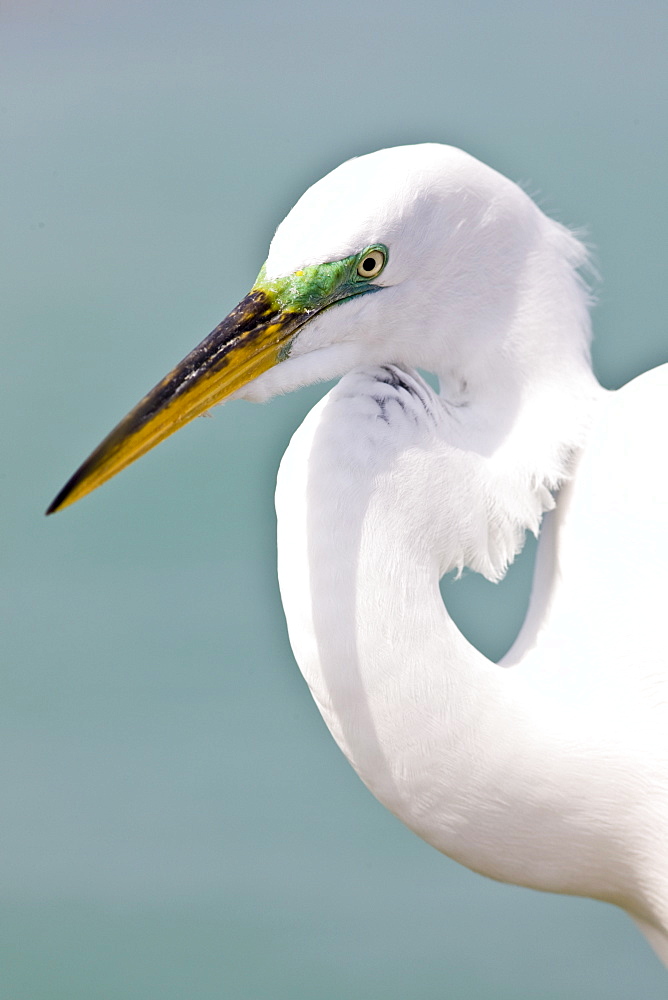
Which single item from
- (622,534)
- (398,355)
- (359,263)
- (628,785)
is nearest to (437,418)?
(398,355)

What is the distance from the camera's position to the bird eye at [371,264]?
1.25 m

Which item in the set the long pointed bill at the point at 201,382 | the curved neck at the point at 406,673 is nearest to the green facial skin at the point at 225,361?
the long pointed bill at the point at 201,382

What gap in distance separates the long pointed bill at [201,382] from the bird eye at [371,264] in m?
0.06

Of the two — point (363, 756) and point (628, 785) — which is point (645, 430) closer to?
point (628, 785)

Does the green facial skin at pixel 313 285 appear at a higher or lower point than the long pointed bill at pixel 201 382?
higher

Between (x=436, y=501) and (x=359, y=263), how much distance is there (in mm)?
270

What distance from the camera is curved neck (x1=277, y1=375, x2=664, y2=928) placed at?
1.27 metres

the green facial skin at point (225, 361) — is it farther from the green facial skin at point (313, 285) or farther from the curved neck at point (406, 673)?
the curved neck at point (406, 673)

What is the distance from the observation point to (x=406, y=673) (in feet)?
4.22

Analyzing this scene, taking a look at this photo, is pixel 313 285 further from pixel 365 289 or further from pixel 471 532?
pixel 471 532

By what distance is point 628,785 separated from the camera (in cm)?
138

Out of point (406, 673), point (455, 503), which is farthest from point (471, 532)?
point (406, 673)

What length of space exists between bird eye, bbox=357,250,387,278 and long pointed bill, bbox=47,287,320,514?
64 millimetres

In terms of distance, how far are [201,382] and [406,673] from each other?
1.25ft
